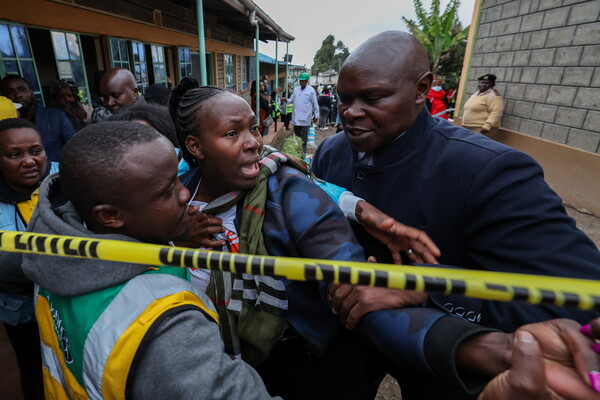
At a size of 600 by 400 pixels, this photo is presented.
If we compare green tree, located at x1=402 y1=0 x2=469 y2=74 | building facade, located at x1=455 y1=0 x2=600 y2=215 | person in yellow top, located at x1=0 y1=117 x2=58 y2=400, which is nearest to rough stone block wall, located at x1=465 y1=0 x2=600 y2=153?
building facade, located at x1=455 y1=0 x2=600 y2=215

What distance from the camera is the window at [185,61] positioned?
865 cm

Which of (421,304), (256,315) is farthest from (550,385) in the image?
(256,315)

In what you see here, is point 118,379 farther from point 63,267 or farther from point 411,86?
point 411,86

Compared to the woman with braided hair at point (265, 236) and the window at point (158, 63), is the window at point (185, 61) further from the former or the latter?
the woman with braided hair at point (265, 236)

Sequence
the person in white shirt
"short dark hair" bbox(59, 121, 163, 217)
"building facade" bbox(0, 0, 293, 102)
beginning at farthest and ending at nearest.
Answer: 1. the person in white shirt
2. "building facade" bbox(0, 0, 293, 102)
3. "short dark hair" bbox(59, 121, 163, 217)

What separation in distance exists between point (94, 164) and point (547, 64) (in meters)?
7.60

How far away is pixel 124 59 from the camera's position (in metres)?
6.20

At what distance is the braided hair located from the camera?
4.45 feet

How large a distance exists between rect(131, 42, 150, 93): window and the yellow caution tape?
689 cm

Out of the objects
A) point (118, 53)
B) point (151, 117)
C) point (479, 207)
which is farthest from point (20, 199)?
point (118, 53)

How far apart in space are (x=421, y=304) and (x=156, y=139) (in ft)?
3.30

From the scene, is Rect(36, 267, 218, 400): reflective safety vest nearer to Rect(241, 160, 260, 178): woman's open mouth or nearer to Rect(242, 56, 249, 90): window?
Rect(241, 160, 260, 178): woman's open mouth

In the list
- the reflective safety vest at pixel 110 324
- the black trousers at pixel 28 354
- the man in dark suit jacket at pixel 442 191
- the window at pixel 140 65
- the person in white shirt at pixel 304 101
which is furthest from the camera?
the person in white shirt at pixel 304 101

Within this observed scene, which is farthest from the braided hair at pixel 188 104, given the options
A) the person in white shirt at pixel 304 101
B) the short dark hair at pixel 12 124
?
the person in white shirt at pixel 304 101
